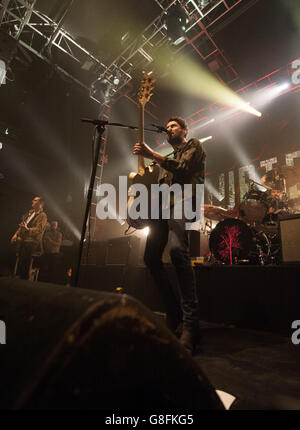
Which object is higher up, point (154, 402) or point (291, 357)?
point (154, 402)

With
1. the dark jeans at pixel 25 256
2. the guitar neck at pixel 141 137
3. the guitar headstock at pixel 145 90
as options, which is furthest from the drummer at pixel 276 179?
Answer: the dark jeans at pixel 25 256

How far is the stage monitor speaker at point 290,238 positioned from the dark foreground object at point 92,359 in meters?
2.81

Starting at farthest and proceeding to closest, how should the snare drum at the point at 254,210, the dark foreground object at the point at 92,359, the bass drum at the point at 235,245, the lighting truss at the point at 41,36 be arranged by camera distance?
the lighting truss at the point at 41,36 → the snare drum at the point at 254,210 → the bass drum at the point at 235,245 → the dark foreground object at the point at 92,359

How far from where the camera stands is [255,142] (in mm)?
9953

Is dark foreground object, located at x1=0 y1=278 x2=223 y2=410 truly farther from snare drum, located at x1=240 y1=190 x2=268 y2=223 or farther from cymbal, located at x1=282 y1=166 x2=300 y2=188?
cymbal, located at x1=282 y1=166 x2=300 y2=188

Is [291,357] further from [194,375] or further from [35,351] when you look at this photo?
[35,351]

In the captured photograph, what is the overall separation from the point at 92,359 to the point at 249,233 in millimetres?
3991

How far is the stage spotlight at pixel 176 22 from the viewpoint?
639cm

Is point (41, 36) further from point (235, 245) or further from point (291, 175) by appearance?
point (291, 175)

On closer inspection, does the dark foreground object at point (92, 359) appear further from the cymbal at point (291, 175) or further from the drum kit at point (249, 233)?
the cymbal at point (291, 175)

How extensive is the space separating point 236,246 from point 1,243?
9720 mm

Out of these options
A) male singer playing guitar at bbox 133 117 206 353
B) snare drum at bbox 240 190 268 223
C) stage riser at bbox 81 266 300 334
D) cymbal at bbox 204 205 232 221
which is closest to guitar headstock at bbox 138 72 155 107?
male singer playing guitar at bbox 133 117 206 353

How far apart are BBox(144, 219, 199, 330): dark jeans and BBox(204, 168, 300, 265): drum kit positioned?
2135 mm
